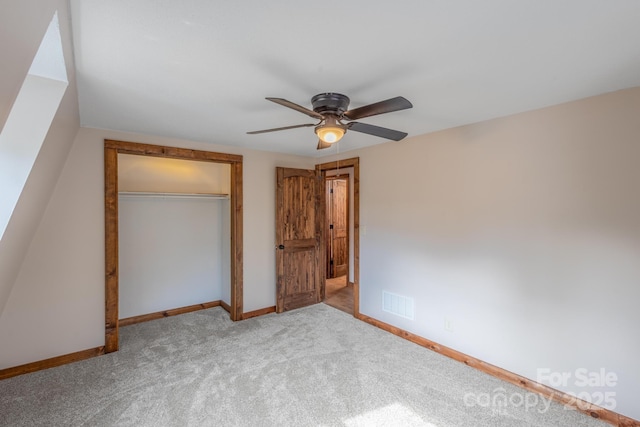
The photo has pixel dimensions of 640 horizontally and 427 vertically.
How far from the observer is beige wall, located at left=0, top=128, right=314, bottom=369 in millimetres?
2643

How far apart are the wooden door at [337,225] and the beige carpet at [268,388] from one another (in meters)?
2.84

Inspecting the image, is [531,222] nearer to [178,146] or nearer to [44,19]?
[44,19]

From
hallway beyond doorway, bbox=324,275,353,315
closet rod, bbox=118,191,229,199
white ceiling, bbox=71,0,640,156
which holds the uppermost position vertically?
white ceiling, bbox=71,0,640,156

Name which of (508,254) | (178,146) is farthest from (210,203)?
(508,254)

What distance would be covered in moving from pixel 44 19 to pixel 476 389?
3377 mm

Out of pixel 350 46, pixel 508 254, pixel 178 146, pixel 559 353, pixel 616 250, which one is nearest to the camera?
pixel 350 46

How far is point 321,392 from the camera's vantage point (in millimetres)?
2355

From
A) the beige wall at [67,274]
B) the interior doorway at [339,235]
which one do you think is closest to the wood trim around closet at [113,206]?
the beige wall at [67,274]

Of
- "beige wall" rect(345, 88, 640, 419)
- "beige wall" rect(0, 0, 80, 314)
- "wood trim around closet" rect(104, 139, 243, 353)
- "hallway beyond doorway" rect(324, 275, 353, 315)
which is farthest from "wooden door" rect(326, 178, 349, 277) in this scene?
"beige wall" rect(0, 0, 80, 314)

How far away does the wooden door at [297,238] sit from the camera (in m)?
4.23

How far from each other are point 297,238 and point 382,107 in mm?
2889

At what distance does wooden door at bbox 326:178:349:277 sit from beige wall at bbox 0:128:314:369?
11.9 feet

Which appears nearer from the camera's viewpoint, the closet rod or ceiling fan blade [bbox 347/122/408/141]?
ceiling fan blade [bbox 347/122/408/141]

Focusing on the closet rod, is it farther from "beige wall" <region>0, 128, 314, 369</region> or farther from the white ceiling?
the white ceiling
